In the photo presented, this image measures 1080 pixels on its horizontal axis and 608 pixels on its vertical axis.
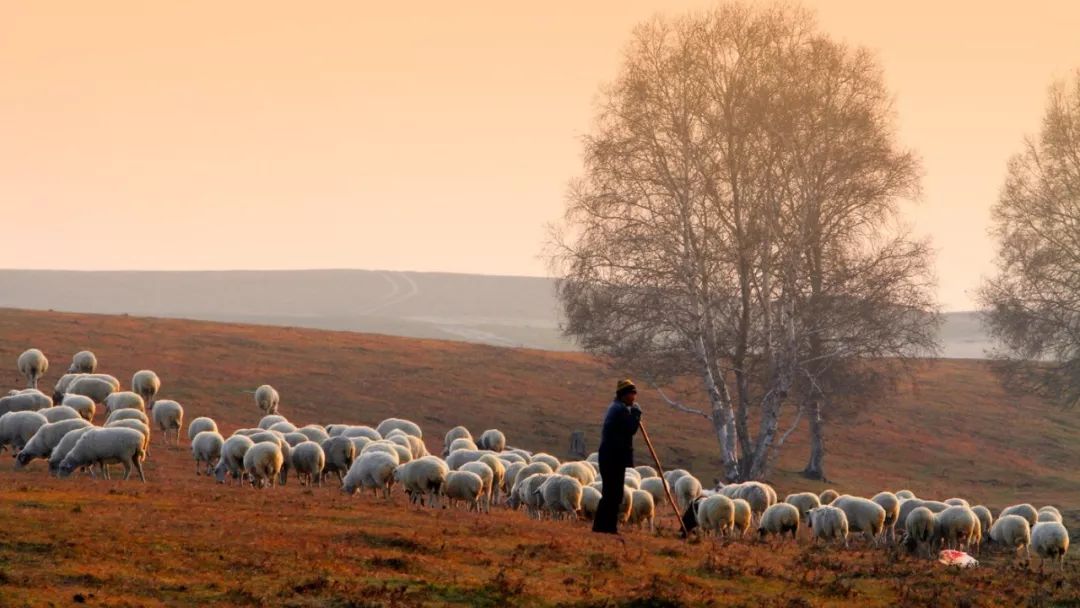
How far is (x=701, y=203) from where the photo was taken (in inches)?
1638

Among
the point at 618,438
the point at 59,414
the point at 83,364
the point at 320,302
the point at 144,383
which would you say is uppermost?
the point at 320,302

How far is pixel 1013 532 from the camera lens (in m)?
27.2

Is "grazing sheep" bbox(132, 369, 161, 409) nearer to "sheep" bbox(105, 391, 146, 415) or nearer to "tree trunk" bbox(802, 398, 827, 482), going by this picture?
"sheep" bbox(105, 391, 146, 415)

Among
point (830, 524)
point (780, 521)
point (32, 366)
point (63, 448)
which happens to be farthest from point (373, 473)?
point (32, 366)

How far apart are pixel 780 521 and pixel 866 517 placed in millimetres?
1847

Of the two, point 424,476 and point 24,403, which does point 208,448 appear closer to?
point 24,403

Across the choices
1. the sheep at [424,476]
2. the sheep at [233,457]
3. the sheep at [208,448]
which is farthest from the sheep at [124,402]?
the sheep at [424,476]

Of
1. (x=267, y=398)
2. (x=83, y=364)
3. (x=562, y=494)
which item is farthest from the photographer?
(x=83, y=364)

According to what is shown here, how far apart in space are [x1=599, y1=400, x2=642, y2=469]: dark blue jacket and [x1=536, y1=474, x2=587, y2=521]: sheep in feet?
13.3

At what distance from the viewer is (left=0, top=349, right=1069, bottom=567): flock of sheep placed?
2494 cm

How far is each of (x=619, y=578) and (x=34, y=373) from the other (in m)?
27.9

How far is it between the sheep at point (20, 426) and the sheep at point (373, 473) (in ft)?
Answer: 23.1

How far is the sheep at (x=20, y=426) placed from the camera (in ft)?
92.7

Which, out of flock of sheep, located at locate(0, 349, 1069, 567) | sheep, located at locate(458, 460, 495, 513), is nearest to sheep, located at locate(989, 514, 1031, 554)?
flock of sheep, located at locate(0, 349, 1069, 567)
